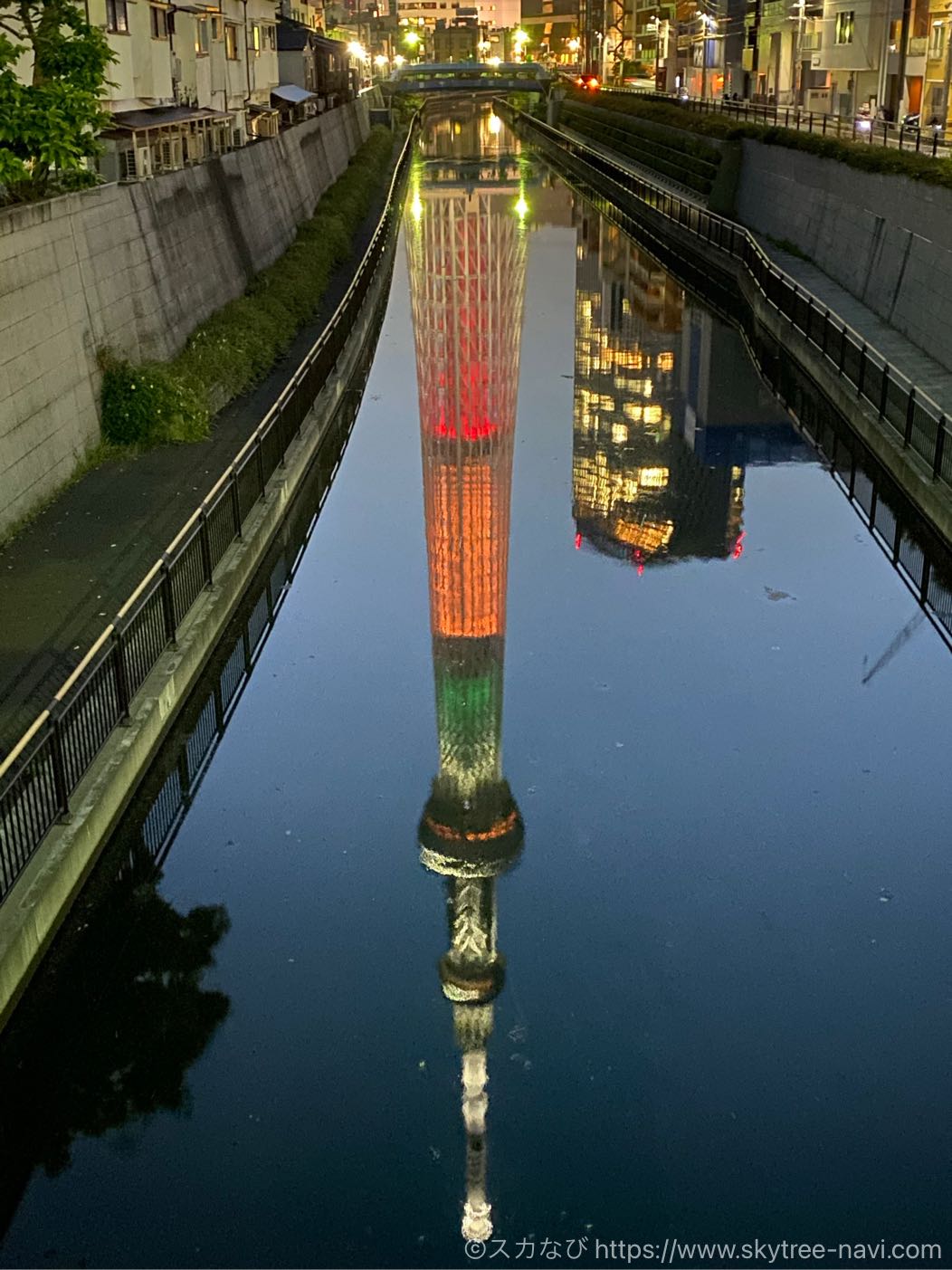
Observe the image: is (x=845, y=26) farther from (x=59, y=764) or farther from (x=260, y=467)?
(x=59, y=764)

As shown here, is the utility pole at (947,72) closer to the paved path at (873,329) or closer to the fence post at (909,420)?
the paved path at (873,329)

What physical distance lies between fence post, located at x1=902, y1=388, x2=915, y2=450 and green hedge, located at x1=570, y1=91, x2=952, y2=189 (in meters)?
9.49

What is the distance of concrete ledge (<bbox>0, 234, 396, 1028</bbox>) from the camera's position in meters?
9.88

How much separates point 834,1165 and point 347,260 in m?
36.9

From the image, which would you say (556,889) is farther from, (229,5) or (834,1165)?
(229,5)

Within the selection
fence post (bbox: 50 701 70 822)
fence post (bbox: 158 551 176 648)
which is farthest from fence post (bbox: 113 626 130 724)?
fence post (bbox: 158 551 176 648)

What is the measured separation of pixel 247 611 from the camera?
1786 cm

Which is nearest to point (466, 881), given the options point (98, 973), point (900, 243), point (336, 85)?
point (98, 973)

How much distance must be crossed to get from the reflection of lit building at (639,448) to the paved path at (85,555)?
18.6ft

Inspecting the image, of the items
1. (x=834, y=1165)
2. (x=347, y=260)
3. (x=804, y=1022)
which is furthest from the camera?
(x=347, y=260)

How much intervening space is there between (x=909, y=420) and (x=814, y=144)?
23.6 m

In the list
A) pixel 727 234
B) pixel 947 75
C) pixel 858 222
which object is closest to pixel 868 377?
pixel 858 222

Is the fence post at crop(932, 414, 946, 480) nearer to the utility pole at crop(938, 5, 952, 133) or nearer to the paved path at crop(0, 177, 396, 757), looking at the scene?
the paved path at crop(0, 177, 396, 757)

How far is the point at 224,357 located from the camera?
2542 cm
